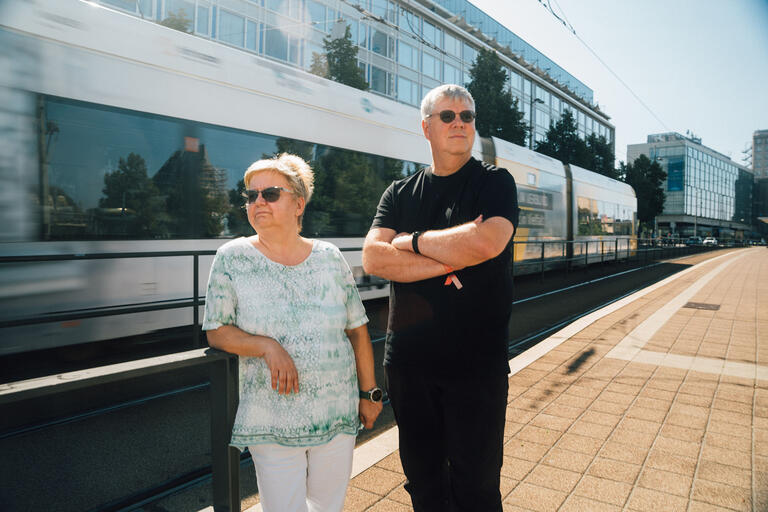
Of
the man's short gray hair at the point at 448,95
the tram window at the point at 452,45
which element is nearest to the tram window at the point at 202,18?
the tram window at the point at 452,45

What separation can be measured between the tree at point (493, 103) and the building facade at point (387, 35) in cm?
85

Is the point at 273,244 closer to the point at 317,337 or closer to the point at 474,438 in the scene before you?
the point at 317,337

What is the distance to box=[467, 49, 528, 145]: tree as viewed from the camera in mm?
26375

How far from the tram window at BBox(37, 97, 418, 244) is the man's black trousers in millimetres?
3941

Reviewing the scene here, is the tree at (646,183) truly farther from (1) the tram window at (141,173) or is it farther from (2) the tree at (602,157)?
(1) the tram window at (141,173)

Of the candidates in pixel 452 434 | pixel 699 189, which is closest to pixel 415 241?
pixel 452 434

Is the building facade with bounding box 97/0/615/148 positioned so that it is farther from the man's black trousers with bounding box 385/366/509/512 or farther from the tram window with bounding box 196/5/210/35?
the man's black trousers with bounding box 385/366/509/512

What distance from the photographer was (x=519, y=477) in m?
2.99

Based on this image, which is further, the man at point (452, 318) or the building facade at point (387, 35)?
the building facade at point (387, 35)

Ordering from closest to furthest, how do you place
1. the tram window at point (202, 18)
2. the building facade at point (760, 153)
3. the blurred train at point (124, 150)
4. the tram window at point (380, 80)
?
the blurred train at point (124, 150)
the tram window at point (202, 18)
the tram window at point (380, 80)
the building facade at point (760, 153)

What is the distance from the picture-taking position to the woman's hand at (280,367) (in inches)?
67.6

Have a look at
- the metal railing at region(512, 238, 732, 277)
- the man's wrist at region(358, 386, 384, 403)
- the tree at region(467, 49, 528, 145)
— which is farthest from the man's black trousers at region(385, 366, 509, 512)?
the tree at region(467, 49, 528, 145)

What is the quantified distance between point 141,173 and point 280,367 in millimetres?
4312

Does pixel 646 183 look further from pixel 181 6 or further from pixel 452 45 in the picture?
pixel 181 6
